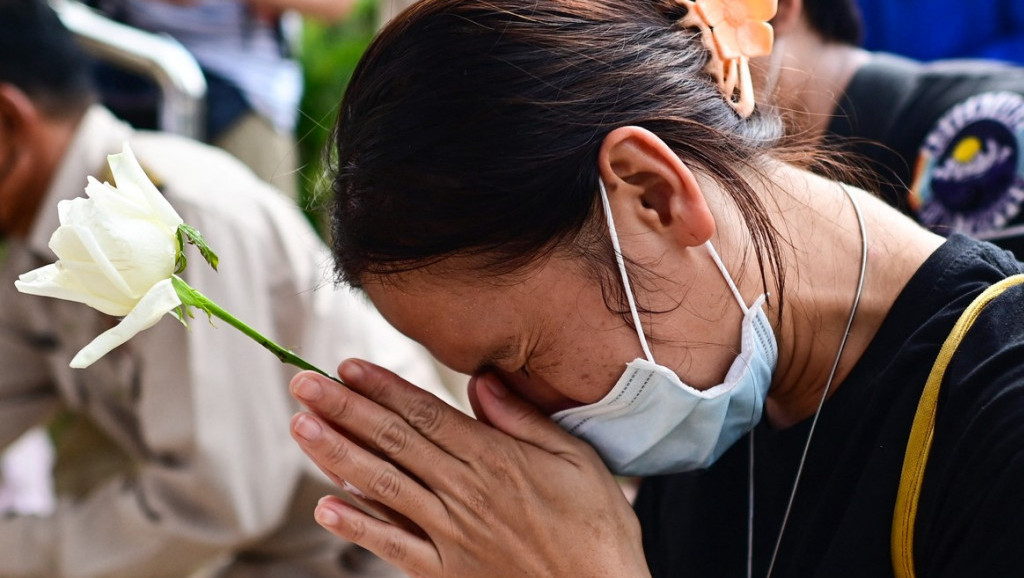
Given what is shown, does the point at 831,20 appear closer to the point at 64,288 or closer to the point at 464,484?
the point at 464,484

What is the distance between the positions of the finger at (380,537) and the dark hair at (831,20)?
1311mm

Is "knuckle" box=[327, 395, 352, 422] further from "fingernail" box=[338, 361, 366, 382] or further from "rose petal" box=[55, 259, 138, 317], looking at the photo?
"rose petal" box=[55, 259, 138, 317]

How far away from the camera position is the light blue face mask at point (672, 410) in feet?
3.86

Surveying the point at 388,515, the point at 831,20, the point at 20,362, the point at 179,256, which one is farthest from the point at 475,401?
the point at 20,362

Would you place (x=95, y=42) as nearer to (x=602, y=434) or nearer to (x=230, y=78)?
(x=230, y=78)

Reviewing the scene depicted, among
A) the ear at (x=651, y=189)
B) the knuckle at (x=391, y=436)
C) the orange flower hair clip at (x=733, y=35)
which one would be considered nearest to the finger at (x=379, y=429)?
the knuckle at (x=391, y=436)

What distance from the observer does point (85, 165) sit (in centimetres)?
207

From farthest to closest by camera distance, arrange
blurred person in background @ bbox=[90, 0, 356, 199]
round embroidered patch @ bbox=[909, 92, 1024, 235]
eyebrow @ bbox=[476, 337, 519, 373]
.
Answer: blurred person in background @ bbox=[90, 0, 356, 199] → round embroidered patch @ bbox=[909, 92, 1024, 235] → eyebrow @ bbox=[476, 337, 519, 373]

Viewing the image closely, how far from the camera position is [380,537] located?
4.06 ft

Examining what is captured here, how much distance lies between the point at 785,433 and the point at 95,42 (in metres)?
1.88

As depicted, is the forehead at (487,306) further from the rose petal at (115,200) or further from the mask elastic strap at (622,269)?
the rose petal at (115,200)

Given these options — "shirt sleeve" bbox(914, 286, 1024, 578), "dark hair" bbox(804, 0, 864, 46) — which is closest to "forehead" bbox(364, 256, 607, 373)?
"shirt sleeve" bbox(914, 286, 1024, 578)

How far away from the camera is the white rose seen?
0.96 metres

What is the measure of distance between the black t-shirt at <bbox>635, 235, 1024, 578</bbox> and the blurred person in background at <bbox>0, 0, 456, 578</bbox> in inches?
32.4
